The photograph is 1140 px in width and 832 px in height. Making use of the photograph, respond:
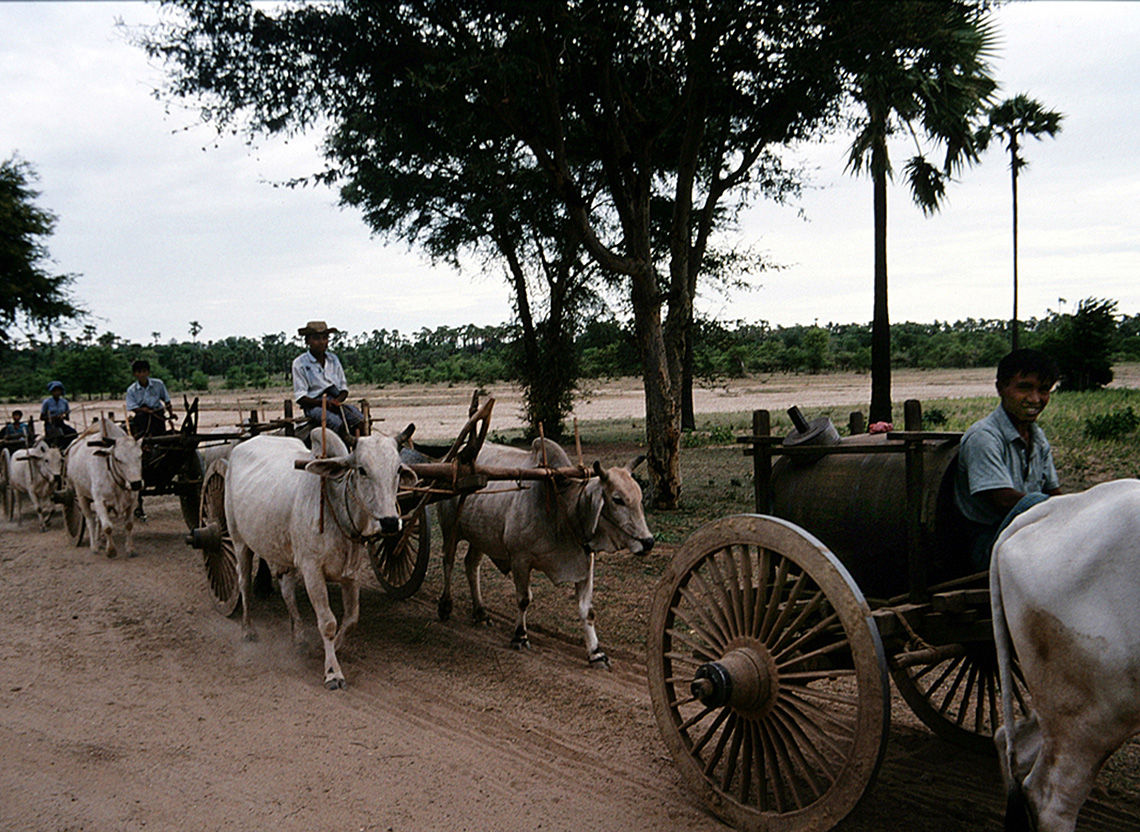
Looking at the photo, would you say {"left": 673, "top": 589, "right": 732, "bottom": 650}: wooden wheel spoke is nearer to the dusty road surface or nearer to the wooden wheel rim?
the dusty road surface

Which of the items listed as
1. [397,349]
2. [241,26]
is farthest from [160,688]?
[397,349]

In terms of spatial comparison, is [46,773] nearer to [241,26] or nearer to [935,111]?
[241,26]

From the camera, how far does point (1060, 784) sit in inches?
117

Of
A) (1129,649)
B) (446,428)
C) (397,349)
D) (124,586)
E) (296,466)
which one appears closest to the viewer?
(1129,649)

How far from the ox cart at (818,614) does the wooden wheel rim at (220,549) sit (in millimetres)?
5249

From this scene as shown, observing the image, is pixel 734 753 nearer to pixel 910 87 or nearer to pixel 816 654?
pixel 816 654

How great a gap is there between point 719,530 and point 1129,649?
163cm

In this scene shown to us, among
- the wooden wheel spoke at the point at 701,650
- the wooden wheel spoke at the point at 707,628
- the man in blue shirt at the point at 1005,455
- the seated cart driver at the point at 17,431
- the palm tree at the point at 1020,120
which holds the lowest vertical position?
the wooden wheel spoke at the point at 701,650

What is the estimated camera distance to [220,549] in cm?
804

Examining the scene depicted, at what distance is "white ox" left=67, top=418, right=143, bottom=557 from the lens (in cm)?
1085

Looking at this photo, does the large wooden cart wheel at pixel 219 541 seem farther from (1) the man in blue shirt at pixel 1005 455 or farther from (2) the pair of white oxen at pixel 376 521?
(1) the man in blue shirt at pixel 1005 455

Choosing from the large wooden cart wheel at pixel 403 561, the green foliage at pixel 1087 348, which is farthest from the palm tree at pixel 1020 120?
the large wooden cart wheel at pixel 403 561

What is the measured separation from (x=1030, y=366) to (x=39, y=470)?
1545 centimetres

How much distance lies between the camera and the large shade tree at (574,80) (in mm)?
10305
